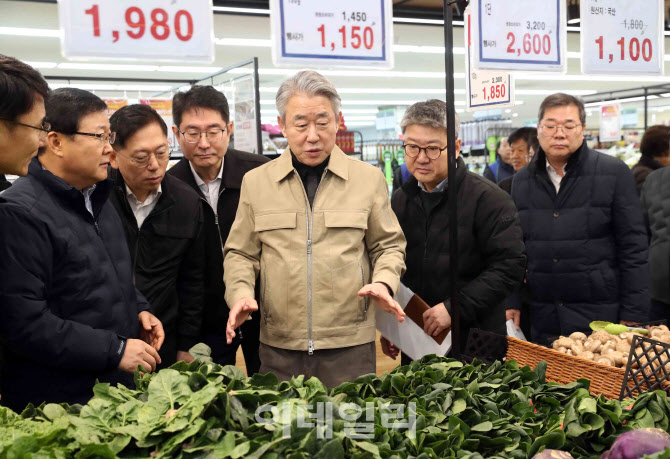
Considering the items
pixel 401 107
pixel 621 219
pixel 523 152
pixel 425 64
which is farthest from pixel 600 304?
pixel 401 107

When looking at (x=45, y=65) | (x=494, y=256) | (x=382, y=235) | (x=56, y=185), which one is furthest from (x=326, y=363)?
(x=45, y=65)

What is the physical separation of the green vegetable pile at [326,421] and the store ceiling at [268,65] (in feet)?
12.1

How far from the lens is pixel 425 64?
42.2 ft

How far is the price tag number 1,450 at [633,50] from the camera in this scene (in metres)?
2.68

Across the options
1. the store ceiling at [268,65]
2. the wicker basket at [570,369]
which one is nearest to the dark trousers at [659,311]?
the wicker basket at [570,369]

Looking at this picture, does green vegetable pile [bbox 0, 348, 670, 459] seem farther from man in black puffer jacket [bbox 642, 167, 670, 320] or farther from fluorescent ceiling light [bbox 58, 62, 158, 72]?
fluorescent ceiling light [bbox 58, 62, 158, 72]

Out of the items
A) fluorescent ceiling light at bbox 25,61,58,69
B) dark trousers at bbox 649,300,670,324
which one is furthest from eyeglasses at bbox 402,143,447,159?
fluorescent ceiling light at bbox 25,61,58,69

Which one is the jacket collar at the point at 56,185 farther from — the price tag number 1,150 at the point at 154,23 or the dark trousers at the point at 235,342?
the dark trousers at the point at 235,342

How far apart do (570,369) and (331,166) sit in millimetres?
911

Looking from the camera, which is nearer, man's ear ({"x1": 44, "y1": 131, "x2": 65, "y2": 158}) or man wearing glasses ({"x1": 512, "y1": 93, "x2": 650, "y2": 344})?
man's ear ({"x1": 44, "y1": 131, "x2": 65, "y2": 158})

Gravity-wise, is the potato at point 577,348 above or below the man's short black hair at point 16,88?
below

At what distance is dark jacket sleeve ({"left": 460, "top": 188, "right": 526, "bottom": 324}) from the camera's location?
6.83 feet

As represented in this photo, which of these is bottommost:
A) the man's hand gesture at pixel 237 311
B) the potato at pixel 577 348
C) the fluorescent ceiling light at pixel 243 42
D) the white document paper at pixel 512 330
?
the white document paper at pixel 512 330

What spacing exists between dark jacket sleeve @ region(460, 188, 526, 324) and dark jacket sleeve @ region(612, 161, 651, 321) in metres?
0.65
